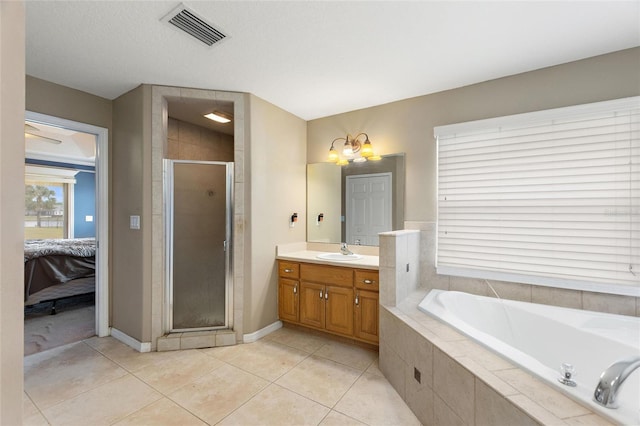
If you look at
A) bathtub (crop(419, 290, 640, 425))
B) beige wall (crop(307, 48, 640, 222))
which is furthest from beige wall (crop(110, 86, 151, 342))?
bathtub (crop(419, 290, 640, 425))

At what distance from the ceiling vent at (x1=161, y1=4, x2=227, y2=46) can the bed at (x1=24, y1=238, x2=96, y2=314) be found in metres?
3.41

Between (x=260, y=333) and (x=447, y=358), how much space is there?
1.99m

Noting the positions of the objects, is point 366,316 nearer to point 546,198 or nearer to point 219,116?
point 546,198

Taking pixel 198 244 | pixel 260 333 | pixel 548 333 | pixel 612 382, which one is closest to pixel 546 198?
pixel 548 333

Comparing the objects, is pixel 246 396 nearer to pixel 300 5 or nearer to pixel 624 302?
pixel 300 5

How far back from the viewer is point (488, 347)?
1.49 m

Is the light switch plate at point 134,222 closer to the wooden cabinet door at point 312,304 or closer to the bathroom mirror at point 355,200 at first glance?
the wooden cabinet door at point 312,304

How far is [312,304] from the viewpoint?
291 centimetres

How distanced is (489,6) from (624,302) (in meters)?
2.21

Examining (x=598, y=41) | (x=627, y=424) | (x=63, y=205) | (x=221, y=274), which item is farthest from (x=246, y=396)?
(x=63, y=205)

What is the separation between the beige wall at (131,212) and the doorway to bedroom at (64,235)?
117mm

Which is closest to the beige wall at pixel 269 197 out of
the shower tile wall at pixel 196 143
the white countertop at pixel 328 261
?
the white countertop at pixel 328 261

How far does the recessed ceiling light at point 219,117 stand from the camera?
3.18 metres

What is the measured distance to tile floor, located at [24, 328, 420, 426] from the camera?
176 cm
